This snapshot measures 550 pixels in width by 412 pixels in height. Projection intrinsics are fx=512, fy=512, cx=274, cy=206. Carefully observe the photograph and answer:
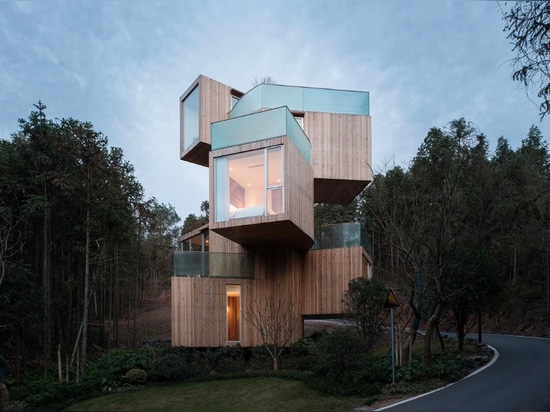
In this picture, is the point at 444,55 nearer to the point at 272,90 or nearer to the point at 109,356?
the point at 272,90

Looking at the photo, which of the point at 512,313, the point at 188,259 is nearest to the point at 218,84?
the point at 188,259

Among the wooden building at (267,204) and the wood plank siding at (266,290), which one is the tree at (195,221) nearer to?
the wooden building at (267,204)

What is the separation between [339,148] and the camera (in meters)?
19.2

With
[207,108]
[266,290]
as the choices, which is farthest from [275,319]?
[207,108]

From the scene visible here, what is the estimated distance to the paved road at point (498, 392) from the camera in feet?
30.2

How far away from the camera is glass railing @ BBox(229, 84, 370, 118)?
18906mm

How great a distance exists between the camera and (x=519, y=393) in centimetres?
1001

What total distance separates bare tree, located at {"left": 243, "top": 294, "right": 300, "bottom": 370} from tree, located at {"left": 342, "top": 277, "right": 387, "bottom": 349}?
2.40m

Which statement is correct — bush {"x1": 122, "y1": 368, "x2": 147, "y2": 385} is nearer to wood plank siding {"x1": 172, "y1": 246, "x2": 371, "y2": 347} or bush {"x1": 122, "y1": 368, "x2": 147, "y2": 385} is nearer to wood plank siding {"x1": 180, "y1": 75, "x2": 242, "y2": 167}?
wood plank siding {"x1": 172, "y1": 246, "x2": 371, "y2": 347}

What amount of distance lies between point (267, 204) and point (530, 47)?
8.53 metres

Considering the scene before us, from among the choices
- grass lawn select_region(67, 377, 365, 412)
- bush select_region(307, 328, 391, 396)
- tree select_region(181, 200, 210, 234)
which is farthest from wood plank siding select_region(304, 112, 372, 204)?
tree select_region(181, 200, 210, 234)

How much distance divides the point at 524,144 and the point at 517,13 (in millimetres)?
36225

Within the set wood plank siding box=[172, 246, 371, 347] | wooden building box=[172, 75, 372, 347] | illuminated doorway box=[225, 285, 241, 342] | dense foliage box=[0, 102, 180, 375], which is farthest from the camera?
illuminated doorway box=[225, 285, 241, 342]

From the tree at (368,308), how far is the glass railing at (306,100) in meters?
7.18
